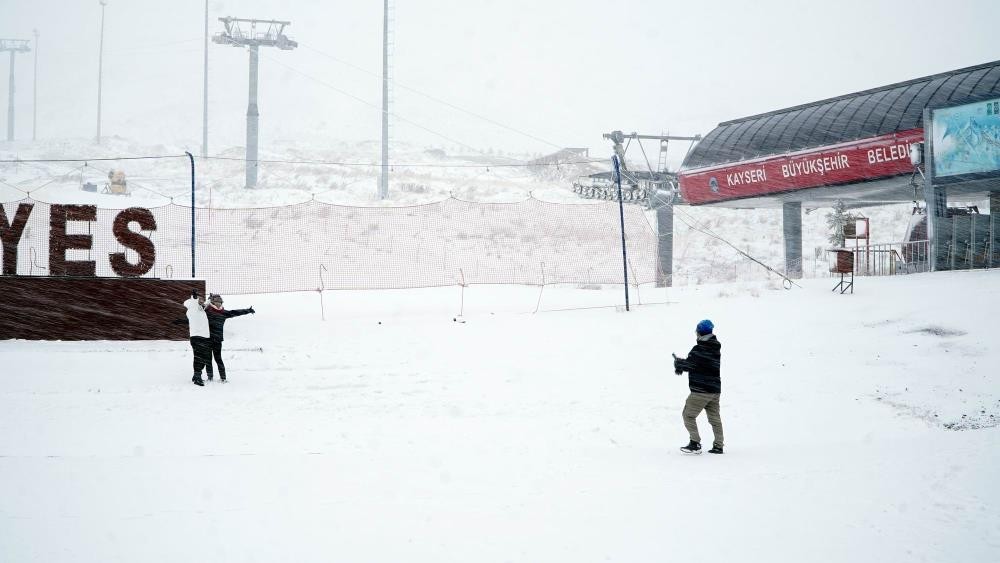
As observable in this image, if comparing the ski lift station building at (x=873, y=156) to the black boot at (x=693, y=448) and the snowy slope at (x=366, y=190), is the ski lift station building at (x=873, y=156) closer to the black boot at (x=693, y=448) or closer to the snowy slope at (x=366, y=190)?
the snowy slope at (x=366, y=190)

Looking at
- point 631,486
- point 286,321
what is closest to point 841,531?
point 631,486

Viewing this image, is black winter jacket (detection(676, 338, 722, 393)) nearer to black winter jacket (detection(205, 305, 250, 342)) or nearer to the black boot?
the black boot

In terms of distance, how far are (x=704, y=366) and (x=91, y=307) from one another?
13.9 metres

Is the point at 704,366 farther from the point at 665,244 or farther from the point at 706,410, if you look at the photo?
the point at 665,244

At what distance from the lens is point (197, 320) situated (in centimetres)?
1211

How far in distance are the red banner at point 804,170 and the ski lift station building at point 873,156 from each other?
4 centimetres

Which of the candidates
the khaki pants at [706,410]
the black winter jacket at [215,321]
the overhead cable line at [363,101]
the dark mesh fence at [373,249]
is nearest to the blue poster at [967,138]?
the dark mesh fence at [373,249]

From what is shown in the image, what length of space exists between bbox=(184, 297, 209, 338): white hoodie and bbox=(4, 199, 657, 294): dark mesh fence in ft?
21.7

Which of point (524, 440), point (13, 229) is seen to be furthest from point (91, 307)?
point (524, 440)

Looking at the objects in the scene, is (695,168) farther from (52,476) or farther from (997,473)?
(52,476)

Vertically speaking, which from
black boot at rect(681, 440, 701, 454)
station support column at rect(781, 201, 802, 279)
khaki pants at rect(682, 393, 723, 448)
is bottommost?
black boot at rect(681, 440, 701, 454)

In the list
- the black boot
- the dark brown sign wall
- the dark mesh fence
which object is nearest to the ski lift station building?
the dark mesh fence

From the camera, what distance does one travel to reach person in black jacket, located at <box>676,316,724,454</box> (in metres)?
8.17

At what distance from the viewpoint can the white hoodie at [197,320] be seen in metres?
12.1
